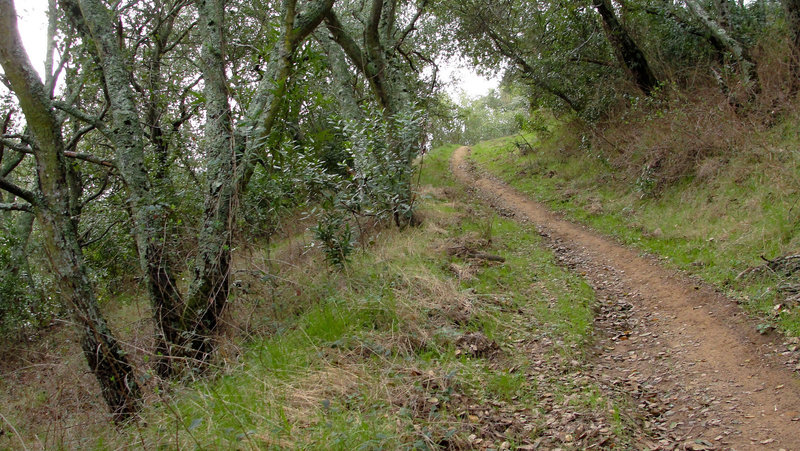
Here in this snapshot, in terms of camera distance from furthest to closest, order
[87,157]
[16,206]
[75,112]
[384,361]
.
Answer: [87,157] → [75,112] → [16,206] → [384,361]

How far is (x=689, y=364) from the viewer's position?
16.5 ft

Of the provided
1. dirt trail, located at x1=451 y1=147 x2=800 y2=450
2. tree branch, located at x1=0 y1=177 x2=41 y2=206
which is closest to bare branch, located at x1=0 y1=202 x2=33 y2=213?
tree branch, located at x1=0 y1=177 x2=41 y2=206

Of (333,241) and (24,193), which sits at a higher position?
(24,193)

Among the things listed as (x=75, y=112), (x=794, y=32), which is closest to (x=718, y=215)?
(x=794, y=32)

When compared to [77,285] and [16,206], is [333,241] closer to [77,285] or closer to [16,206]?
[77,285]

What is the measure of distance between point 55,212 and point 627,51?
14104 millimetres

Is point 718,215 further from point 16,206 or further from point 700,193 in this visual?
point 16,206

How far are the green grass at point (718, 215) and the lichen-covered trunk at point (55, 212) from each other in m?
6.97

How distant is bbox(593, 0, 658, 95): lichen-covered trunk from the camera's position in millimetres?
13422

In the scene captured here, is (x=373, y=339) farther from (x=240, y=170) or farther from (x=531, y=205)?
(x=531, y=205)

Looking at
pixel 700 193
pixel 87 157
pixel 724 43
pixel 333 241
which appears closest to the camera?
pixel 87 157

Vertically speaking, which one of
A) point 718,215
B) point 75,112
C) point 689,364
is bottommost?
point 689,364

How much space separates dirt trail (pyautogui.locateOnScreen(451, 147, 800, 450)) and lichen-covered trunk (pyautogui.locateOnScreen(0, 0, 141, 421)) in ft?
16.3

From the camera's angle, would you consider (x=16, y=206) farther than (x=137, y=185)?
No
